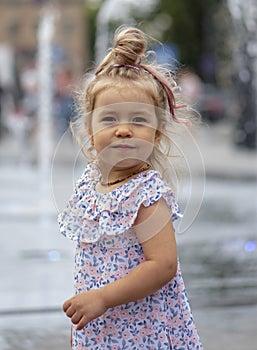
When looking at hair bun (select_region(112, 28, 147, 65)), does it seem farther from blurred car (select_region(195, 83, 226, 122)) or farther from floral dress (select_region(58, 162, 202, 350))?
blurred car (select_region(195, 83, 226, 122))

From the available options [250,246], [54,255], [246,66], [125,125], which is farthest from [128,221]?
[246,66]

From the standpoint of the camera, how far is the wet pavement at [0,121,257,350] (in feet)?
19.3

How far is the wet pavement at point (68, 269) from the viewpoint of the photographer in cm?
588

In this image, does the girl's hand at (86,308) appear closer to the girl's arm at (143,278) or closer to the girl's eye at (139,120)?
the girl's arm at (143,278)

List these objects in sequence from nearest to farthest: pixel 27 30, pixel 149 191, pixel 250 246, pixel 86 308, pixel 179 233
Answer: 1. pixel 86 308
2. pixel 149 191
3. pixel 179 233
4. pixel 250 246
5. pixel 27 30

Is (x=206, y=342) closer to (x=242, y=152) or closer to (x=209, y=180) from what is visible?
(x=209, y=180)

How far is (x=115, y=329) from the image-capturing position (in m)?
3.14

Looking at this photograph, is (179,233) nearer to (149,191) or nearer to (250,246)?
(149,191)

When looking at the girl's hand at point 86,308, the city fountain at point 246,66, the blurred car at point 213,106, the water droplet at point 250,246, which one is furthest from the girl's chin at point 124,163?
the blurred car at point 213,106

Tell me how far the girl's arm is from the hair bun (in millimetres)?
454

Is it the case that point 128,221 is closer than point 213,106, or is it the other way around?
point 128,221

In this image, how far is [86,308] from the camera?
2992 millimetres

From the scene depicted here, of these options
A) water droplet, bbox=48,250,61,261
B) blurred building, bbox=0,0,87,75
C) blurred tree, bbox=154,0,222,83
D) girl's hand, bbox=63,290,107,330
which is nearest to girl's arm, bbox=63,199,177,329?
girl's hand, bbox=63,290,107,330

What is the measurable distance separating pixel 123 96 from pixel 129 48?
0.16 meters
